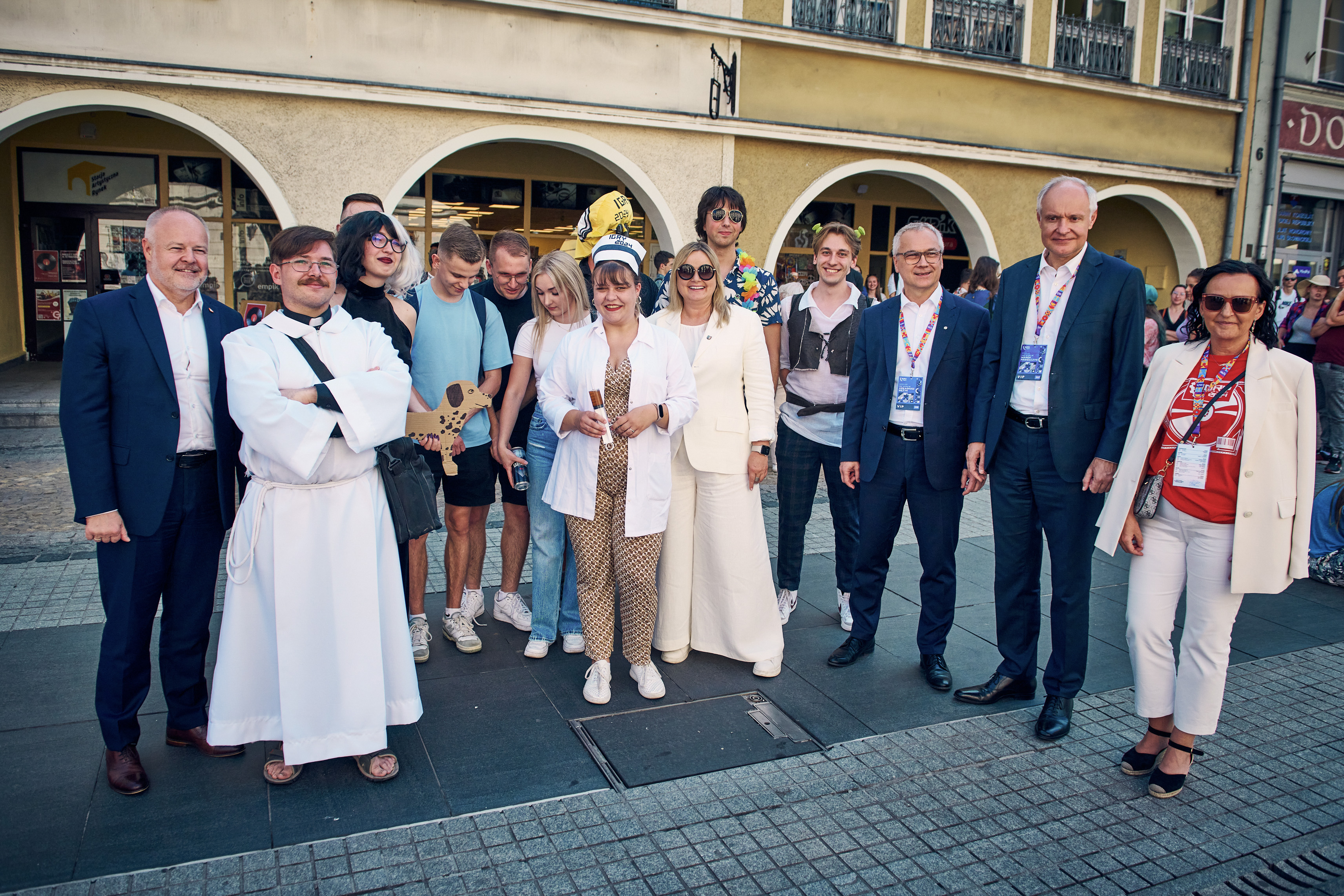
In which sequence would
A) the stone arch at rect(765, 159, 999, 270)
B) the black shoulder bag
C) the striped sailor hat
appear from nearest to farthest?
1. the black shoulder bag
2. the striped sailor hat
3. the stone arch at rect(765, 159, 999, 270)

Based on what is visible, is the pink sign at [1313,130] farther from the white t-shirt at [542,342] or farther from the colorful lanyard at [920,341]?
the white t-shirt at [542,342]

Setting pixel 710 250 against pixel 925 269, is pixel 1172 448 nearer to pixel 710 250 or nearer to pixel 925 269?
pixel 925 269

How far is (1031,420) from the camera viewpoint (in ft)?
13.0

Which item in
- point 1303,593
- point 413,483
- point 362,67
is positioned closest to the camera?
point 413,483

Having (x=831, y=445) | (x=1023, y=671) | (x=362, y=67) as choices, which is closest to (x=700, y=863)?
(x=1023, y=671)

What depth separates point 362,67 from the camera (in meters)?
10.7

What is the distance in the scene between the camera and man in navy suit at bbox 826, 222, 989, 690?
4.32 meters

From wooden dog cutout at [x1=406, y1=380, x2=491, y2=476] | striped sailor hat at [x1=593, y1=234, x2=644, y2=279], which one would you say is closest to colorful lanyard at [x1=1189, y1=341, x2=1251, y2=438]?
striped sailor hat at [x1=593, y1=234, x2=644, y2=279]

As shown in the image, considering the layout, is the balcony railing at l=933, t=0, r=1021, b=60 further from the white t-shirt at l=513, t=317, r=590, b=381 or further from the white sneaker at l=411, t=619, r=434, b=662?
the white sneaker at l=411, t=619, r=434, b=662

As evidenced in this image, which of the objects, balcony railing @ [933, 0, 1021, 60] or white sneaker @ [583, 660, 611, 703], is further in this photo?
balcony railing @ [933, 0, 1021, 60]

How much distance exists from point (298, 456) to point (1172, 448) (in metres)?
3.20

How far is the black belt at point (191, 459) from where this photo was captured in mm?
3406

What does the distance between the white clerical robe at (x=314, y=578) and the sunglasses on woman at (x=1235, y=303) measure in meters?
3.02

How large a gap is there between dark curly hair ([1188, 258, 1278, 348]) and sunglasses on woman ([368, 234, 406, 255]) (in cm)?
325
